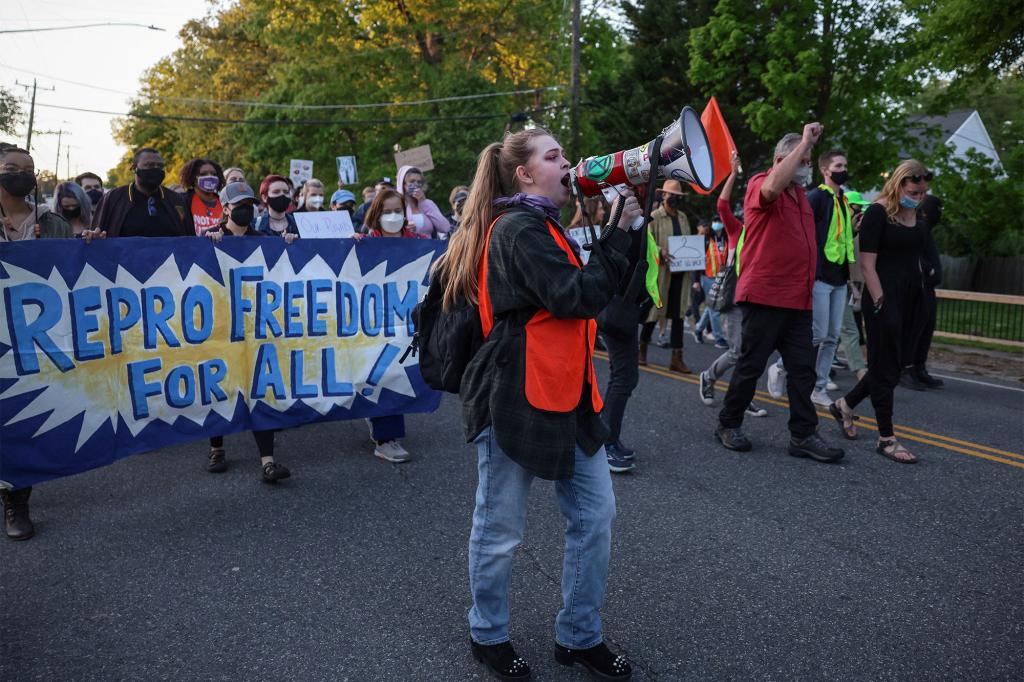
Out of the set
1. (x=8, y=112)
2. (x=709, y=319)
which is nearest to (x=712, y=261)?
(x=709, y=319)

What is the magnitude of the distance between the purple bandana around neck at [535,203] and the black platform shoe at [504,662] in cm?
144

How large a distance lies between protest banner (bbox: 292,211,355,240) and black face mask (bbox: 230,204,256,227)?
→ 1.01 feet

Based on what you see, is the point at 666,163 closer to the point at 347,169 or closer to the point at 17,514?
the point at 17,514

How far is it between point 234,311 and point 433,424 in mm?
1941

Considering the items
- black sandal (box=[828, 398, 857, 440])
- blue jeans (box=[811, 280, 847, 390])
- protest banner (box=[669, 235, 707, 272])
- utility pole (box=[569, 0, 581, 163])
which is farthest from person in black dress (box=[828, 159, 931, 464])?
utility pole (box=[569, 0, 581, 163])

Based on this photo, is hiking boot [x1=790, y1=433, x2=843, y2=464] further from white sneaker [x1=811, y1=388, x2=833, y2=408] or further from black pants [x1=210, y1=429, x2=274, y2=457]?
black pants [x1=210, y1=429, x2=274, y2=457]

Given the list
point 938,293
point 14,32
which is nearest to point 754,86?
point 938,293

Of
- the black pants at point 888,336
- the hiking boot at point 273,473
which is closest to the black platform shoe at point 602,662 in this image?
the hiking boot at point 273,473

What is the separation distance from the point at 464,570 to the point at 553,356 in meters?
1.52

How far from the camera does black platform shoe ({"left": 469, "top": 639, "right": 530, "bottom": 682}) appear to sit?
2.72m

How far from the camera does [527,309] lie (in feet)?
8.41

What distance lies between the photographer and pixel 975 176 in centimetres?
1525

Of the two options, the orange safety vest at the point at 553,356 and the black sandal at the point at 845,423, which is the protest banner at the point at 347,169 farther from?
the orange safety vest at the point at 553,356

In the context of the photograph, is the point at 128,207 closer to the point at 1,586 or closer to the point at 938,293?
the point at 1,586
